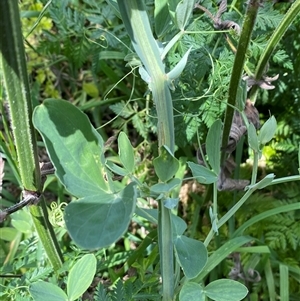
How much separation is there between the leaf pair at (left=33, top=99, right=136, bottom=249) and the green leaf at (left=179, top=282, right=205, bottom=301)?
0.20m

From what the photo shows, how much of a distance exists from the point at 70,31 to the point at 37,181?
75 centimetres

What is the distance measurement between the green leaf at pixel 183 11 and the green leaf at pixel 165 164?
17cm

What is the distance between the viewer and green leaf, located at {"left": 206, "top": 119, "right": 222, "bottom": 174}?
0.60 metres

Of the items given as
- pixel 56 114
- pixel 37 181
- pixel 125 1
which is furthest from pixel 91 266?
pixel 125 1

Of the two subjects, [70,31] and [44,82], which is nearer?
[70,31]

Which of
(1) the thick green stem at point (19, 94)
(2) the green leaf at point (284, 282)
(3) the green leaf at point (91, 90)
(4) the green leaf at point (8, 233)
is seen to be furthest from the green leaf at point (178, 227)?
(3) the green leaf at point (91, 90)

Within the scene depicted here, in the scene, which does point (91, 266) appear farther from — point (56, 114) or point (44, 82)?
point (44, 82)

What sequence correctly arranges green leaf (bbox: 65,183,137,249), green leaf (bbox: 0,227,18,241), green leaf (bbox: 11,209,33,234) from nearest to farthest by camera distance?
1. green leaf (bbox: 65,183,137,249)
2. green leaf (bbox: 11,209,33,234)
3. green leaf (bbox: 0,227,18,241)

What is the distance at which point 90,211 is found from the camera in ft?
1.47

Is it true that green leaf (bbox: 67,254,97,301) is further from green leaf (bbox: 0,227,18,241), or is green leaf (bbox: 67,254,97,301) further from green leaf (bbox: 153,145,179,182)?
green leaf (bbox: 0,227,18,241)

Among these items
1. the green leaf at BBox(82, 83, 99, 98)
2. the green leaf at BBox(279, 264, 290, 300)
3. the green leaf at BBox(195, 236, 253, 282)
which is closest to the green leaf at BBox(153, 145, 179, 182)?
the green leaf at BBox(195, 236, 253, 282)

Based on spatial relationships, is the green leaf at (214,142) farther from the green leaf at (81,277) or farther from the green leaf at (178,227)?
the green leaf at (81,277)

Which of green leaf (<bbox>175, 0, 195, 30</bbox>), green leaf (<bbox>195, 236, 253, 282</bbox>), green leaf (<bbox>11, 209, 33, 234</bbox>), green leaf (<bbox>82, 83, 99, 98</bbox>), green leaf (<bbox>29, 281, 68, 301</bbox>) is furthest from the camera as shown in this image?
green leaf (<bbox>82, 83, 99, 98</bbox>)

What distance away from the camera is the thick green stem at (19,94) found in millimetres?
506
